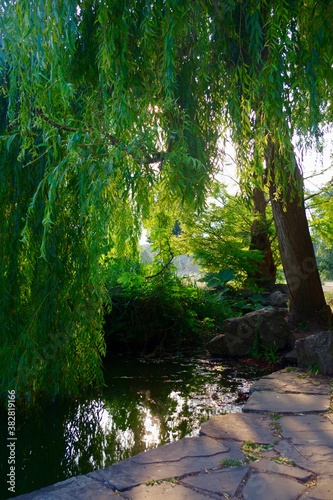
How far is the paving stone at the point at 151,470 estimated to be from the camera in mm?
2713

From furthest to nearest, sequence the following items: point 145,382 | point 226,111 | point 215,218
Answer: point 215,218
point 145,382
point 226,111

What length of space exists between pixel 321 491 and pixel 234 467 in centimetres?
47

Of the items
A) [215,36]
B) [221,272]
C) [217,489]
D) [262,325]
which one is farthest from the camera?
[221,272]

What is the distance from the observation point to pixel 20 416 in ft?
15.4

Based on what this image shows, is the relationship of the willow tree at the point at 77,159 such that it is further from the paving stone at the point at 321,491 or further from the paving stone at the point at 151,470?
the paving stone at the point at 321,491

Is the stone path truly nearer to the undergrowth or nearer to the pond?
the pond

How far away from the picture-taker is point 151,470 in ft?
9.31

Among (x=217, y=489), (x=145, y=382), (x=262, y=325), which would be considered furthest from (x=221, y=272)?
(x=217, y=489)

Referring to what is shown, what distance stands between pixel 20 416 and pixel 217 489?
104 inches

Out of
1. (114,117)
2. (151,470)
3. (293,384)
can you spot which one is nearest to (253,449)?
(151,470)

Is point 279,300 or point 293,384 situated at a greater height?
point 279,300

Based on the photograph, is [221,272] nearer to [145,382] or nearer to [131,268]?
[131,268]

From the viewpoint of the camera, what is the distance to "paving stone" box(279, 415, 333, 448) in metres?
3.27

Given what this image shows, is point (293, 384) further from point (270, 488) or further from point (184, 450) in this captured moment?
point (270, 488)
